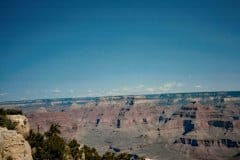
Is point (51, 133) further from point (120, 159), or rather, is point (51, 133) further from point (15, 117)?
point (120, 159)

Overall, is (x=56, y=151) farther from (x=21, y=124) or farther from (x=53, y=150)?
(x=21, y=124)

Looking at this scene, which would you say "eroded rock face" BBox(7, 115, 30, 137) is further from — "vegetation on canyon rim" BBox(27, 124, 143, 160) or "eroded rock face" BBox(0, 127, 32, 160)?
"eroded rock face" BBox(0, 127, 32, 160)

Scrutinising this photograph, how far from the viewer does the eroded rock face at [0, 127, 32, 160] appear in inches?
1564

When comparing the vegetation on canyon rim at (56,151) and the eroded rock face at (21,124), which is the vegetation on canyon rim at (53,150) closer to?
the vegetation on canyon rim at (56,151)

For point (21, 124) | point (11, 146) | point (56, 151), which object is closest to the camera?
point (11, 146)

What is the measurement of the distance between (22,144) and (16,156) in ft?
5.62

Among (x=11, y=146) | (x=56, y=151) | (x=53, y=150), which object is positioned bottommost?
(x=56, y=151)

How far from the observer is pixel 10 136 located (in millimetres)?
40656

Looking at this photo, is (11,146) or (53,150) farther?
(53,150)

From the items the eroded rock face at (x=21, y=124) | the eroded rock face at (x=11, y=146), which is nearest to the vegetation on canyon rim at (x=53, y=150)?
the eroded rock face at (x=21, y=124)

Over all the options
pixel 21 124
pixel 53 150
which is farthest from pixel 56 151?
pixel 21 124

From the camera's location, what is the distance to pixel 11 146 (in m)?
40.3

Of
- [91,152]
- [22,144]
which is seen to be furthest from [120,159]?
[22,144]

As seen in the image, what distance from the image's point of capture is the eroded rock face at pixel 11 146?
39.7 m
